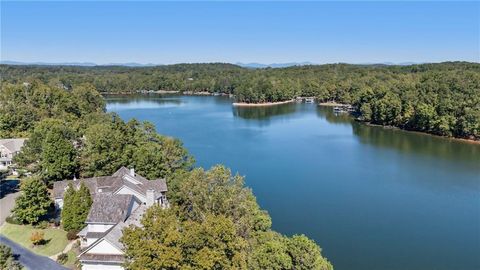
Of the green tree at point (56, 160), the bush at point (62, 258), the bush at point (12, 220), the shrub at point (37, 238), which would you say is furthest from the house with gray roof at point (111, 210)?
the green tree at point (56, 160)

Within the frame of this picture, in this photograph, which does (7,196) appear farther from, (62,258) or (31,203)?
(62,258)

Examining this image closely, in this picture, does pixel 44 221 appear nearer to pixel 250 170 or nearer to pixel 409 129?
pixel 250 170

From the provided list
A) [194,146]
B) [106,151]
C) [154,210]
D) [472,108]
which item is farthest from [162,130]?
[154,210]

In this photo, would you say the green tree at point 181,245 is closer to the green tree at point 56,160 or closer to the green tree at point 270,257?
the green tree at point 270,257

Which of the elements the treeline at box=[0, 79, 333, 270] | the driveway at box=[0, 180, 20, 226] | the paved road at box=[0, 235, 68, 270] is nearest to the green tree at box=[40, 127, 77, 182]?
the treeline at box=[0, 79, 333, 270]

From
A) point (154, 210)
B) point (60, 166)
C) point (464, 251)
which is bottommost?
point (464, 251)

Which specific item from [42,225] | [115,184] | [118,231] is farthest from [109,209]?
[42,225]

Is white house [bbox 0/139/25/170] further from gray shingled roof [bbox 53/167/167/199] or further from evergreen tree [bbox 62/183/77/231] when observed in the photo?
evergreen tree [bbox 62/183/77/231]

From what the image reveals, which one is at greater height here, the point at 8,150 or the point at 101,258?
the point at 8,150
